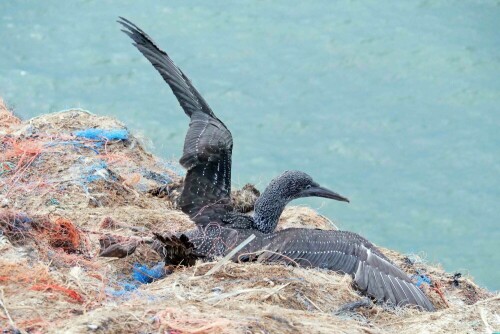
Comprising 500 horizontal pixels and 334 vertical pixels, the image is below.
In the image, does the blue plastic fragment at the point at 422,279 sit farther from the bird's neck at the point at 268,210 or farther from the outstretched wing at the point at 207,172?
the outstretched wing at the point at 207,172

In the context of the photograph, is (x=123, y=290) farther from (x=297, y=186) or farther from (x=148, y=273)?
(x=297, y=186)

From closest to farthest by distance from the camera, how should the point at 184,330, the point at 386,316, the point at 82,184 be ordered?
the point at 184,330 < the point at 386,316 < the point at 82,184

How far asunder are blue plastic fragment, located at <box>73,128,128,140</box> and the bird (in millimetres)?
1598

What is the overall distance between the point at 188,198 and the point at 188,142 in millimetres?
494

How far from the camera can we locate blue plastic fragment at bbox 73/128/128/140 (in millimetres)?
11539

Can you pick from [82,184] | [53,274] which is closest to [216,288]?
[53,274]

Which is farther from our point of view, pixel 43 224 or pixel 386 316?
pixel 43 224

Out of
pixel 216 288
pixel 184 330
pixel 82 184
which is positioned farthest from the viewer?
pixel 82 184

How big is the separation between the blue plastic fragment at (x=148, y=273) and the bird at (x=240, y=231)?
0.33 ft

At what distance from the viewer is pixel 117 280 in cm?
827

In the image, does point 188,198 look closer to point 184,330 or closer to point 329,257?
point 329,257

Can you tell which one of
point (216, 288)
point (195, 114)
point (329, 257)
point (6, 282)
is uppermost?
point (195, 114)

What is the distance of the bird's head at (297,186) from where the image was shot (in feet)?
31.8

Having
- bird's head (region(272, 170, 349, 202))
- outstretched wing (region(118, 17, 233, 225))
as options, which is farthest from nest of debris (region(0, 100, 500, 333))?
bird's head (region(272, 170, 349, 202))
